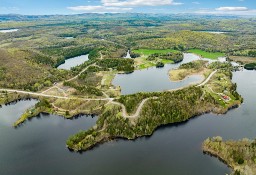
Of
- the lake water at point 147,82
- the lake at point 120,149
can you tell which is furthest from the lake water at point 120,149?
the lake water at point 147,82

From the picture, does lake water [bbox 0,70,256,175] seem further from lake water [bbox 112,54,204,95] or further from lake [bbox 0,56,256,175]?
lake water [bbox 112,54,204,95]

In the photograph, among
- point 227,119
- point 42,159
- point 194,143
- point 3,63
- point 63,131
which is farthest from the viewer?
point 3,63

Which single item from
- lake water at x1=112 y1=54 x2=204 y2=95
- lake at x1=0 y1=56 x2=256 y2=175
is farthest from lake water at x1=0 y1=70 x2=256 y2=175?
lake water at x1=112 y1=54 x2=204 y2=95

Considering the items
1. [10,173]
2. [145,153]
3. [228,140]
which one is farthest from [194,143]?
[10,173]

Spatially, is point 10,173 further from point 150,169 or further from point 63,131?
point 150,169

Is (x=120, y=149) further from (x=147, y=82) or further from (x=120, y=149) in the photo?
(x=147, y=82)

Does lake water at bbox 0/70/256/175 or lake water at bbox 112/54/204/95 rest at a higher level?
lake water at bbox 112/54/204/95

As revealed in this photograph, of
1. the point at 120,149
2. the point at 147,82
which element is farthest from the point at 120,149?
the point at 147,82

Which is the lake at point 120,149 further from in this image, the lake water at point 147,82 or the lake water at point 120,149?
the lake water at point 147,82
